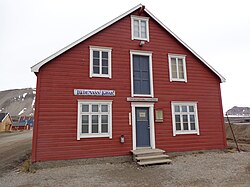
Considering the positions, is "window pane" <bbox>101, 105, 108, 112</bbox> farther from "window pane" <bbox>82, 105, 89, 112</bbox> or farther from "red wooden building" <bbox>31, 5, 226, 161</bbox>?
"window pane" <bbox>82, 105, 89, 112</bbox>

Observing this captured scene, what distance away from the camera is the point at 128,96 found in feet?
33.9

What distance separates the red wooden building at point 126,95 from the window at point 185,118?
58 millimetres

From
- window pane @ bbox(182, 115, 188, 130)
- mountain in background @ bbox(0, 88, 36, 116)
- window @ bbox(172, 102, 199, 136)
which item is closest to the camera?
window @ bbox(172, 102, 199, 136)

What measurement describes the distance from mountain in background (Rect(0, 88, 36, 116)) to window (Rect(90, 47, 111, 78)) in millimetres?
95389

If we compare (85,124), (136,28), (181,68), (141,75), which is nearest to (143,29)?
(136,28)

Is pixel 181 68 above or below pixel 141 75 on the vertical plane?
above

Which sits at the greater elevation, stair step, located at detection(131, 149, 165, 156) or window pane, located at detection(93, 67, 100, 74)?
window pane, located at detection(93, 67, 100, 74)

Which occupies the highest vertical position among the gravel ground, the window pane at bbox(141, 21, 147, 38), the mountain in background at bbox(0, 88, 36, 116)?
the mountain in background at bbox(0, 88, 36, 116)

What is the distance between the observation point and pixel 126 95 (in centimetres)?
1033

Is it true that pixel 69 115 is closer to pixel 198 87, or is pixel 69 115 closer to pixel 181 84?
pixel 181 84

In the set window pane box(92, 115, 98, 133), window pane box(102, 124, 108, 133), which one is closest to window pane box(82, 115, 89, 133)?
window pane box(92, 115, 98, 133)

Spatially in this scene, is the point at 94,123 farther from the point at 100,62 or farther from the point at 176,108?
the point at 176,108

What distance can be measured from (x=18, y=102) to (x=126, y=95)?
113319mm

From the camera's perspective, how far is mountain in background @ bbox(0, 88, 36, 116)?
9806 cm
